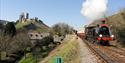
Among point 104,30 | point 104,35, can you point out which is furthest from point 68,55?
point 104,30

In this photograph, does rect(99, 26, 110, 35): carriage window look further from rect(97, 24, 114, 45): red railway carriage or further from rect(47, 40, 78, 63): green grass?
rect(47, 40, 78, 63): green grass

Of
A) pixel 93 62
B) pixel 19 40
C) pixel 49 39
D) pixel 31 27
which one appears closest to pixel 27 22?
pixel 31 27

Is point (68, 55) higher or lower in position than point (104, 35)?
lower

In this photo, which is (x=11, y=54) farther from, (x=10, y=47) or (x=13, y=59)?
(x=13, y=59)

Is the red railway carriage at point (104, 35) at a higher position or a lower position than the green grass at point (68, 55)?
higher

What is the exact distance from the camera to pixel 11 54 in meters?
62.6

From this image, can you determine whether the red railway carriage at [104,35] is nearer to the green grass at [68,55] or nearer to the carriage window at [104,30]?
the carriage window at [104,30]

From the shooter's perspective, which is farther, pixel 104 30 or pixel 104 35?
pixel 104 30

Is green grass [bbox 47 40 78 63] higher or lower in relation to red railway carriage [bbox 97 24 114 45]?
lower

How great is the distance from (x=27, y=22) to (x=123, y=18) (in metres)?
160

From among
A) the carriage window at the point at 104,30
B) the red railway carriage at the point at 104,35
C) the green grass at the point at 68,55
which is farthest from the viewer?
the carriage window at the point at 104,30

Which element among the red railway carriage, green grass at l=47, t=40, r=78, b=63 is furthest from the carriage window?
green grass at l=47, t=40, r=78, b=63

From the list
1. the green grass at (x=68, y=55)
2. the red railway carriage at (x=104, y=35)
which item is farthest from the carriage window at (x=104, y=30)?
the green grass at (x=68, y=55)

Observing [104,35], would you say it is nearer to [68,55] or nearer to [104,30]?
[104,30]
